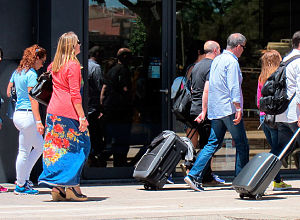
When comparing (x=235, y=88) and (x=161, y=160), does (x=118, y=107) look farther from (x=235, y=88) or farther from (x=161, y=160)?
(x=235, y=88)

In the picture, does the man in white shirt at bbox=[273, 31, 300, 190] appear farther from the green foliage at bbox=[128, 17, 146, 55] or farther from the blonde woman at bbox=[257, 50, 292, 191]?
the green foliage at bbox=[128, 17, 146, 55]

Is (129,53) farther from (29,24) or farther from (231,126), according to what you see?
(231,126)

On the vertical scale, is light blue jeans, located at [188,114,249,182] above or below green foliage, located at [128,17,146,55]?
below

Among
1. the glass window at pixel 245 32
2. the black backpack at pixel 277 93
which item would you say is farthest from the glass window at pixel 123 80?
the black backpack at pixel 277 93

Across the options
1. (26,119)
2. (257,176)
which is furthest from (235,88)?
(26,119)

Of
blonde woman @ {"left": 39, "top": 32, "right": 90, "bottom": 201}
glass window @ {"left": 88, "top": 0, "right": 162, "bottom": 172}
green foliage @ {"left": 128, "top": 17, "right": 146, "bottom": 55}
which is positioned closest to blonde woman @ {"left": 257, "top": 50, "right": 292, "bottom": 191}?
glass window @ {"left": 88, "top": 0, "right": 162, "bottom": 172}

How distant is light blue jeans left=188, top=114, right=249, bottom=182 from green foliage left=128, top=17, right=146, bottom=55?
1924 mm

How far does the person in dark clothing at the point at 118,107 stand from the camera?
1018 cm

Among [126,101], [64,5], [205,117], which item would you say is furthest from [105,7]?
[205,117]

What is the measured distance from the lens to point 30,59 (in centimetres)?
882

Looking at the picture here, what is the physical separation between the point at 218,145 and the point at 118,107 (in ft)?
6.27

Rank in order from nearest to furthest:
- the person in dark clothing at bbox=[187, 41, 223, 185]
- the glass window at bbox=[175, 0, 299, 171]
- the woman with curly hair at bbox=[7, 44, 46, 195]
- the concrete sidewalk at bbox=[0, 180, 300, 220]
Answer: the concrete sidewalk at bbox=[0, 180, 300, 220] → the woman with curly hair at bbox=[7, 44, 46, 195] → the person in dark clothing at bbox=[187, 41, 223, 185] → the glass window at bbox=[175, 0, 299, 171]

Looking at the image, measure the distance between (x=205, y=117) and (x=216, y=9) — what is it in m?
3.47

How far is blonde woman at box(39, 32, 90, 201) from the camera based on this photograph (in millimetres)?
7945
